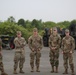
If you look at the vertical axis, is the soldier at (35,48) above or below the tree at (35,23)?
below

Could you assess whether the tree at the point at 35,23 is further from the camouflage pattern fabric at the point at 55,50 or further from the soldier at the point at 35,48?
the camouflage pattern fabric at the point at 55,50

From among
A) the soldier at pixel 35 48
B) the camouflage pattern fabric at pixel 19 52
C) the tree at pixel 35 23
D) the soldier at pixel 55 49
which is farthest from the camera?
the tree at pixel 35 23

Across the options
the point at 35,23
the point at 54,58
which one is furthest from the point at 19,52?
the point at 35,23

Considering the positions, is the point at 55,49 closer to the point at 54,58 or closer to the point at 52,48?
the point at 52,48

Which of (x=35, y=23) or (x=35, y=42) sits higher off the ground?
(x=35, y=23)

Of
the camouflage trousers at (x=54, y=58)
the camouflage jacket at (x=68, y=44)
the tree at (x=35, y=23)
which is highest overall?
the tree at (x=35, y=23)

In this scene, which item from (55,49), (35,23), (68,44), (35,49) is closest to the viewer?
(68,44)

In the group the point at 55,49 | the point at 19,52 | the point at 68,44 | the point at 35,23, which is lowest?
the point at 19,52

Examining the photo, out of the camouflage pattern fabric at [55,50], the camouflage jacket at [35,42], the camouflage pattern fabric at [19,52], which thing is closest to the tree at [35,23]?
the camouflage jacket at [35,42]

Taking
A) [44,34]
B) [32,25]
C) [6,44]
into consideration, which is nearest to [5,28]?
[44,34]

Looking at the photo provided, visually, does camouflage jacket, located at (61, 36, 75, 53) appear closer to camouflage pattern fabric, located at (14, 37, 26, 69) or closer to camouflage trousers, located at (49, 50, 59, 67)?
camouflage trousers, located at (49, 50, 59, 67)

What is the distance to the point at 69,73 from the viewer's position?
13.1m

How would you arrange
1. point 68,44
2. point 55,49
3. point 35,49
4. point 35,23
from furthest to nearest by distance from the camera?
point 35,23, point 35,49, point 55,49, point 68,44

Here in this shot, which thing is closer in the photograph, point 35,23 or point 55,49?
point 55,49
